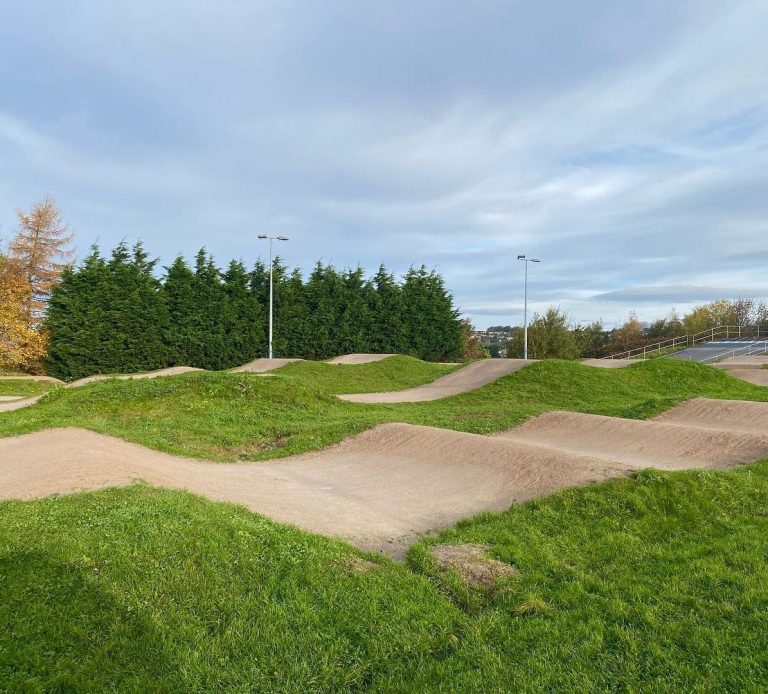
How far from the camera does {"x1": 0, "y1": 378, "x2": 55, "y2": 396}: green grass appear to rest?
66.0ft

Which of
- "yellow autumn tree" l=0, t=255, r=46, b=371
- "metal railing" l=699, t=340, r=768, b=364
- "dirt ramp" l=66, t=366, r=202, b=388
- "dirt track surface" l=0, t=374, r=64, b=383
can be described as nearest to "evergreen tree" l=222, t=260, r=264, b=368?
"dirt ramp" l=66, t=366, r=202, b=388

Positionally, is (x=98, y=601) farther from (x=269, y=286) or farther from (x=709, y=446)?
(x=269, y=286)

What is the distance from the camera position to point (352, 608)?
3.94 meters

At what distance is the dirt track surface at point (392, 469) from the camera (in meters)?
6.45

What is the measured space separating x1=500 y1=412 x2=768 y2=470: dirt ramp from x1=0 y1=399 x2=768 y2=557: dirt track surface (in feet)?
0.09

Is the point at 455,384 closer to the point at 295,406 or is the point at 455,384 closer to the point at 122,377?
the point at 295,406

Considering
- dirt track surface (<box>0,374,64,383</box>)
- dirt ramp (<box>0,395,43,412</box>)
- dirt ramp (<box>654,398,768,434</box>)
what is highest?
dirt ramp (<box>654,398,768,434</box>)

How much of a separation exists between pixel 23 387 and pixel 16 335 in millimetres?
2299

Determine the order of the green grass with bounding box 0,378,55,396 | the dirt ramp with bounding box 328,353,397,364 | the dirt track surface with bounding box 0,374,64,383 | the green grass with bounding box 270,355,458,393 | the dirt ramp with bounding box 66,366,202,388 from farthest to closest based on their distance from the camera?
the dirt ramp with bounding box 328,353,397,364, the dirt track surface with bounding box 0,374,64,383, the green grass with bounding box 270,355,458,393, the green grass with bounding box 0,378,55,396, the dirt ramp with bounding box 66,366,202,388

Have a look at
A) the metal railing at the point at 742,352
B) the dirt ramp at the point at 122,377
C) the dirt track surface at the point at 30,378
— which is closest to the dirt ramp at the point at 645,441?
the dirt ramp at the point at 122,377

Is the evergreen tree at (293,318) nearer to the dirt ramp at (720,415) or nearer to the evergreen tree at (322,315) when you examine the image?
the evergreen tree at (322,315)

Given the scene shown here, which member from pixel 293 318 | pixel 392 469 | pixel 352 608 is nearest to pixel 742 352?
pixel 293 318

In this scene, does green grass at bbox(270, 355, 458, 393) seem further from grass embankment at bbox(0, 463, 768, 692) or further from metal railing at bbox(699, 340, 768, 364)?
grass embankment at bbox(0, 463, 768, 692)

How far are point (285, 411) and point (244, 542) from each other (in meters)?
9.35
